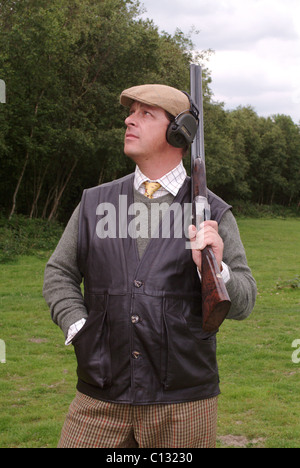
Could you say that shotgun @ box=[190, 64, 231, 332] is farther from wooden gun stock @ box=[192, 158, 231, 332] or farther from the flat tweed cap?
the flat tweed cap

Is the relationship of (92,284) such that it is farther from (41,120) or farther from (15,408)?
(41,120)

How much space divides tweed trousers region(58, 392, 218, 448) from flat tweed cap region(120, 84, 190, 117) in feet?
4.84

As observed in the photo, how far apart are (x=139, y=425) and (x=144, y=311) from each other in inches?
22.0

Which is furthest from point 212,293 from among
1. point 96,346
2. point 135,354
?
point 96,346

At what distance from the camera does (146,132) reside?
2914mm

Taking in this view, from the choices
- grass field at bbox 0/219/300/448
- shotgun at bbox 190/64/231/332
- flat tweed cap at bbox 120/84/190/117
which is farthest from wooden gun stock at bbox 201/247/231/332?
grass field at bbox 0/219/300/448

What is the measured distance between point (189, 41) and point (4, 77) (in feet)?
64.7

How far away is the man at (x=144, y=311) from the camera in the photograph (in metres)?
2.64

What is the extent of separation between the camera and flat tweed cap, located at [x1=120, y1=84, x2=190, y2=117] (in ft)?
9.36

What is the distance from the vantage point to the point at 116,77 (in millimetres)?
25359

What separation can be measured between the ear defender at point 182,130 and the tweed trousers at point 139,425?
1.31 meters

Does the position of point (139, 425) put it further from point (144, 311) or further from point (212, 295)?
point (212, 295)

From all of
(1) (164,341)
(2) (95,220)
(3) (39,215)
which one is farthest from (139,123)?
(3) (39,215)

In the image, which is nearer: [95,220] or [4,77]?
[95,220]
